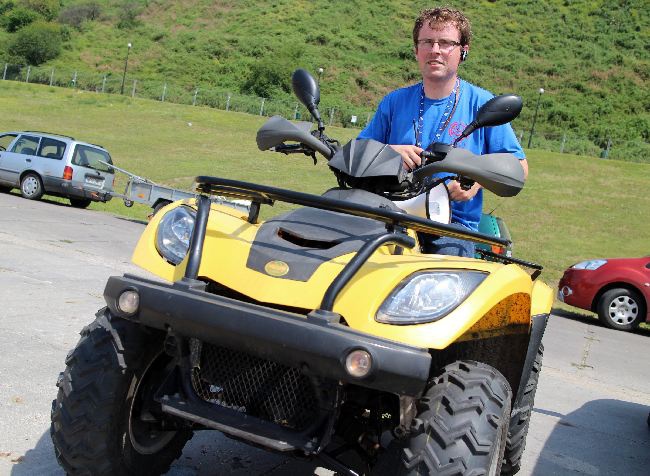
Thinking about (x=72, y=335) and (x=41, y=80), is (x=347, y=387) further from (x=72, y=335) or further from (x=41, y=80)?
(x=41, y=80)

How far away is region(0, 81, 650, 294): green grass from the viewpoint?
22922 millimetres

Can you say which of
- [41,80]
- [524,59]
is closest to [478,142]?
[41,80]

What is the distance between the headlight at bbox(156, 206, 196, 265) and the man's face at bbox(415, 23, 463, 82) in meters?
1.50

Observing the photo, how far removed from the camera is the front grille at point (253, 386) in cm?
268

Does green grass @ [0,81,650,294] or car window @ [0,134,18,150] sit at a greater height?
green grass @ [0,81,650,294]

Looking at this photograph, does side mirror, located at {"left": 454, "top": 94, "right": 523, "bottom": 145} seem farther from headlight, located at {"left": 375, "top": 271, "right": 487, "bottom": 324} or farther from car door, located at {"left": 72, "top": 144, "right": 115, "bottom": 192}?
car door, located at {"left": 72, "top": 144, "right": 115, "bottom": 192}

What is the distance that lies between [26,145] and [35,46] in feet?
219

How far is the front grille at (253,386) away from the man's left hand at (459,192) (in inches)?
50.0

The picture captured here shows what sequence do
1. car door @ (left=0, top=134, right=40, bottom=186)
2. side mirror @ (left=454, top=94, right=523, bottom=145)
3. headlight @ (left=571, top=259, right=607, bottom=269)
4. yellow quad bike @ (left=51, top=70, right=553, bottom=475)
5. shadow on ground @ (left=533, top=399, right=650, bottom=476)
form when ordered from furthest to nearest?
1. car door @ (left=0, top=134, right=40, bottom=186)
2. headlight @ (left=571, top=259, right=607, bottom=269)
3. shadow on ground @ (left=533, top=399, right=650, bottom=476)
4. side mirror @ (left=454, top=94, right=523, bottom=145)
5. yellow quad bike @ (left=51, top=70, right=553, bottom=475)

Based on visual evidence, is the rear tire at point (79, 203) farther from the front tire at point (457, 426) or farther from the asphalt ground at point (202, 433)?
the front tire at point (457, 426)

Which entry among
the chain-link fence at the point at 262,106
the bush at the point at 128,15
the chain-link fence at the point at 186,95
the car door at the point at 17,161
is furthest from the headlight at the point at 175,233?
the bush at the point at 128,15

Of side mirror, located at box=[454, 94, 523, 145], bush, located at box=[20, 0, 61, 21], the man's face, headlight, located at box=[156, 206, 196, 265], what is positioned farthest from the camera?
bush, located at box=[20, 0, 61, 21]

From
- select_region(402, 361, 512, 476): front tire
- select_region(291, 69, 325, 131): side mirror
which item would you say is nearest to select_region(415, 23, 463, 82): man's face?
select_region(291, 69, 325, 131): side mirror

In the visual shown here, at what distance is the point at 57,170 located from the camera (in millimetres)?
18969
